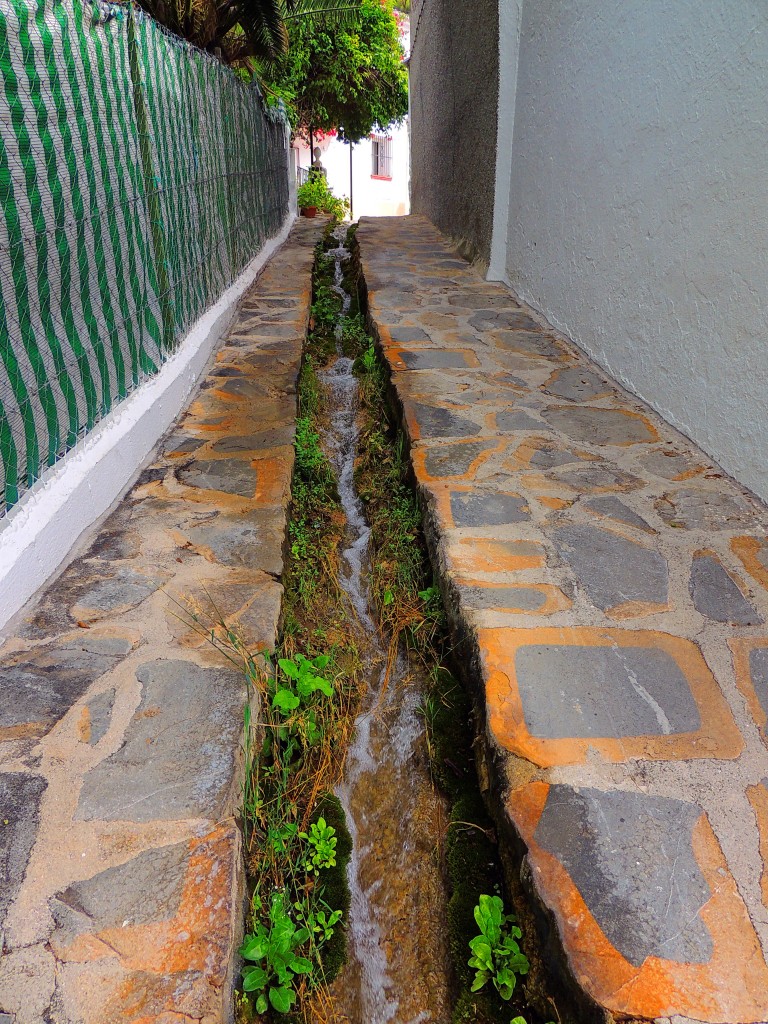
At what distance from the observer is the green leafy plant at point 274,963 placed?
1453 mm

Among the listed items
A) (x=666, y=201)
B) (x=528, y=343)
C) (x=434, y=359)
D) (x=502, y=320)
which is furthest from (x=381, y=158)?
(x=666, y=201)

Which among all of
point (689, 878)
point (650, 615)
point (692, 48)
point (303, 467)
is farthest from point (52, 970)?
point (692, 48)

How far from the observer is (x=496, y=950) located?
1.58 m

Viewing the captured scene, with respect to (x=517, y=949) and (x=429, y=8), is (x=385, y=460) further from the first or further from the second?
(x=429, y=8)

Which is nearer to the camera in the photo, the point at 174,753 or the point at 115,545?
the point at 174,753

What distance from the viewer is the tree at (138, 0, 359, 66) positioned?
6234mm

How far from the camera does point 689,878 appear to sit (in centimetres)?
149

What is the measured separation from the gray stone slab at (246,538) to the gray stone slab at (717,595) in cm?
149

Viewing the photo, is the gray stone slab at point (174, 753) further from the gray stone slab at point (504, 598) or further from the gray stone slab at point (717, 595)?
the gray stone slab at point (717, 595)

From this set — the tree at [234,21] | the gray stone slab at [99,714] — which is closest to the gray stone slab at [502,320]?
the tree at [234,21]

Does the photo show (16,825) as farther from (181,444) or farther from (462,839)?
(181,444)

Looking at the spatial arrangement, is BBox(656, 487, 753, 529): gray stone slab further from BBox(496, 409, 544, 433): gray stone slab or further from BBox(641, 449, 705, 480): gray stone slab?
BBox(496, 409, 544, 433): gray stone slab

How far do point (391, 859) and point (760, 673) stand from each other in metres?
1.21

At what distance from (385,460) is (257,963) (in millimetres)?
2689
